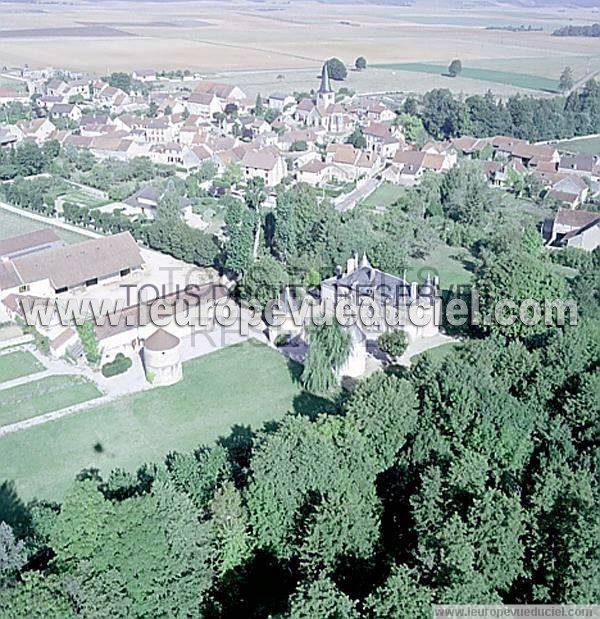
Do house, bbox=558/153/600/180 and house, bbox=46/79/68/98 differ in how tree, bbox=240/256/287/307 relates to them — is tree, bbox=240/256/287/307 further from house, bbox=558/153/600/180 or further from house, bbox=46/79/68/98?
house, bbox=46/79/68/98

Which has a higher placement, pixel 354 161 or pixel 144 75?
pixel 144 75

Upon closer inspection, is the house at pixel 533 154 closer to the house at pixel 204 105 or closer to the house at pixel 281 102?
the house at pixel 281 102

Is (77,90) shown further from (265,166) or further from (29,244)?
(29,244)

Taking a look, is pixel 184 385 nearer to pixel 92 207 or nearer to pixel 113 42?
Result: pixel 92 207

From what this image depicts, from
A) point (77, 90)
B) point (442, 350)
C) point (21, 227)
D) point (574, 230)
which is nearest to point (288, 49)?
point (77, 90)

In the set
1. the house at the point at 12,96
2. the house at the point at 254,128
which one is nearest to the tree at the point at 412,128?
the house at the point at 254,128

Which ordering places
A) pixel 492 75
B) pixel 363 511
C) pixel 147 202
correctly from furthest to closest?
1. pixel 492 75
2. pixel 147 202
3. pixel 363 511

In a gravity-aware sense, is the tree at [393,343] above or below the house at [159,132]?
below

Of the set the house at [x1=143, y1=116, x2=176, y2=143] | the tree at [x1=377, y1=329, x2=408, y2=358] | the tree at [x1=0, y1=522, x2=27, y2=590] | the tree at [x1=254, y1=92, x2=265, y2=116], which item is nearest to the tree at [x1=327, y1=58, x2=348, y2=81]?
the tree at [x1=254, y1=92, x2=265, y2=116]
